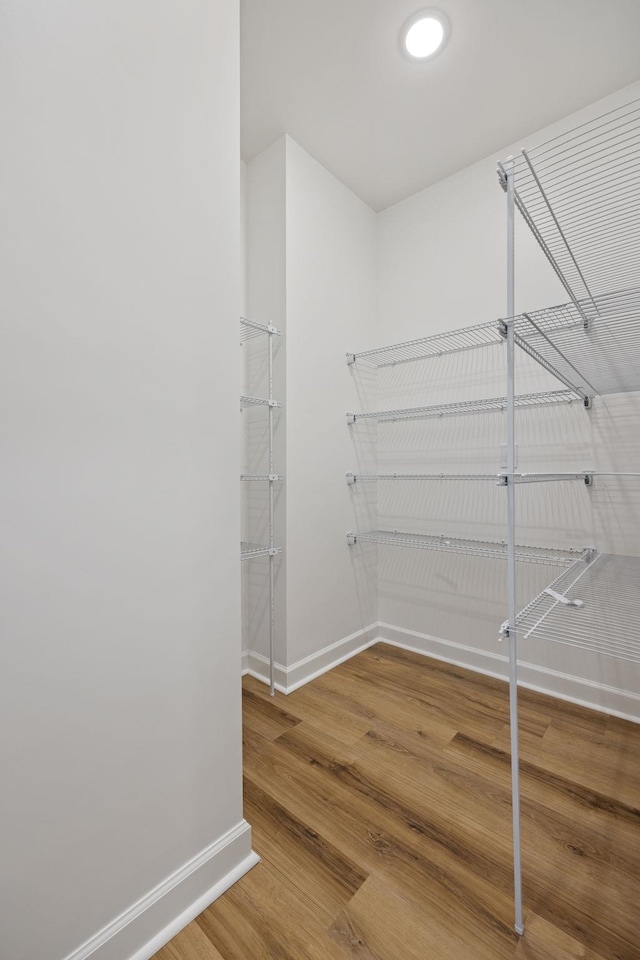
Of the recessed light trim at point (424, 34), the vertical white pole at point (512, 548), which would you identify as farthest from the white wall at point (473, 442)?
the vertical white pole at point (512, 548)

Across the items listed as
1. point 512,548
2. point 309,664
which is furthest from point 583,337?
point 309,664

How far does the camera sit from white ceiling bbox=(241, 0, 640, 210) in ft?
4.74

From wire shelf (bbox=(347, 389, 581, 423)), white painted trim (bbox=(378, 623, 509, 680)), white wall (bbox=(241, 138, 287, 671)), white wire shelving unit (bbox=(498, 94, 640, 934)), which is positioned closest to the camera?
white wire shelving unit (bbox=(498, 94, 640, 934))

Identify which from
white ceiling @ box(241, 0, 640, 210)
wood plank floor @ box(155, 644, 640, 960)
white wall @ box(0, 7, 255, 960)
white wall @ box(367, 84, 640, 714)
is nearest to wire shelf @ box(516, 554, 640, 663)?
white wall @ box(367, 84, 640, 714)

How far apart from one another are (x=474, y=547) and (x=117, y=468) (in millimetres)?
1791

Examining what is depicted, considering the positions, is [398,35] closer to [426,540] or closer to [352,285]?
[352,285]

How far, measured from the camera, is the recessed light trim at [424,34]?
1451 millimetres

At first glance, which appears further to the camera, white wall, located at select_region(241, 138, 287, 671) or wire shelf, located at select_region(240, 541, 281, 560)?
white wall, located at select_region(241, 138, 287, 671)

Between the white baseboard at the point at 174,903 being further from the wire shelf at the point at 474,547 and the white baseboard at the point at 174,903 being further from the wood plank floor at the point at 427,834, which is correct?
the wire shelf at the point at 474,547

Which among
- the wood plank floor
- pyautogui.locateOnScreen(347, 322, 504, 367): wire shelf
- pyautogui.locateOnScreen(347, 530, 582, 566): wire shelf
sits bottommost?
the wood plank floor

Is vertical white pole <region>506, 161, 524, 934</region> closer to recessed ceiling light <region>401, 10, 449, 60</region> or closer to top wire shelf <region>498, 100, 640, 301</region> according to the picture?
top wire shelf <region>498, 100, 640, 301</region>

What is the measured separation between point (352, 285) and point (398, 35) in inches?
40.1

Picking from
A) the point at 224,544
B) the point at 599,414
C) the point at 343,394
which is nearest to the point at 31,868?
the point at 224,544

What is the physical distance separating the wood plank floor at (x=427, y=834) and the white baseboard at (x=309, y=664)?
0.09m
